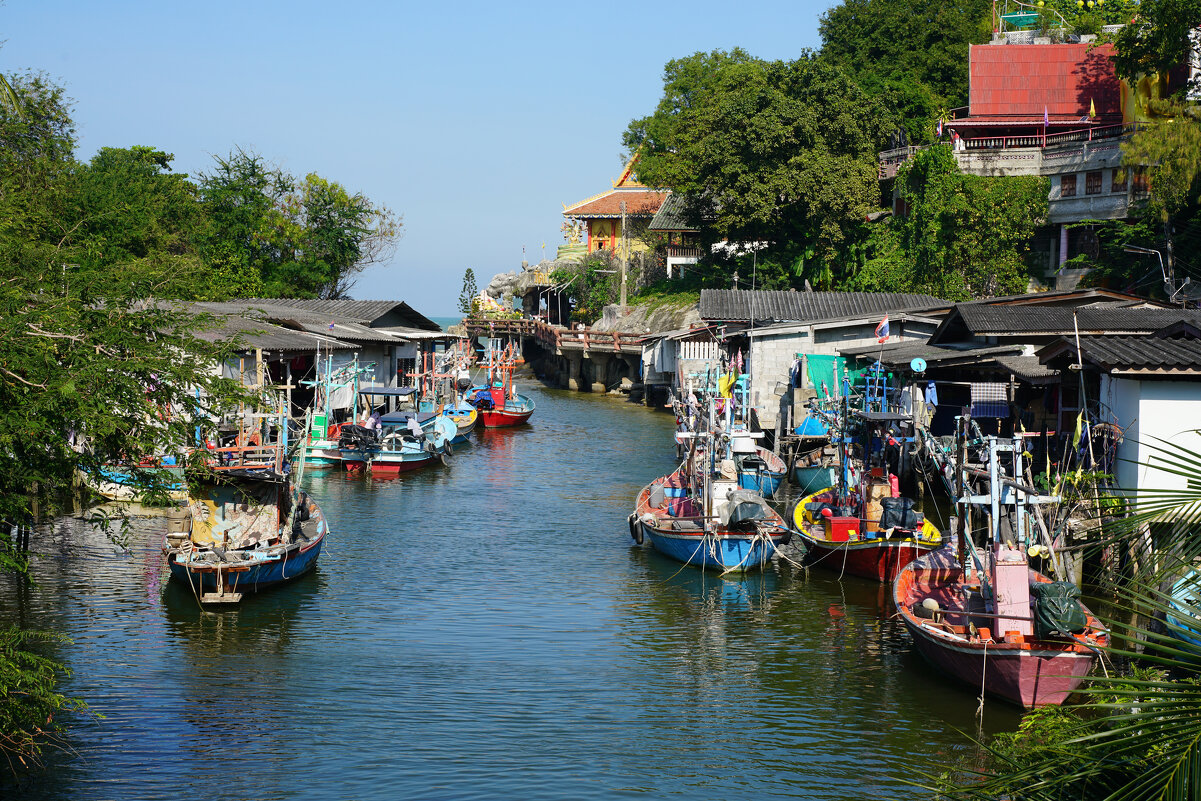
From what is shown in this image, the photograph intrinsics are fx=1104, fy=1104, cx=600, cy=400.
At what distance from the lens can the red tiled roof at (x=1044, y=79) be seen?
50.8 metres

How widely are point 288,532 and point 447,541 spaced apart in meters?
5.74

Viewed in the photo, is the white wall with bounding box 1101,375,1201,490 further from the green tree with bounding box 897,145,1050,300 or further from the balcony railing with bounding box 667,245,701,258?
the balcony railing with bounding box 667,245,701,258

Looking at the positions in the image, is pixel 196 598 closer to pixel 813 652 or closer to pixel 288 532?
pixel 288 532

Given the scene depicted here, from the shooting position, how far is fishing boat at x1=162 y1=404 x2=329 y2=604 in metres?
20.6

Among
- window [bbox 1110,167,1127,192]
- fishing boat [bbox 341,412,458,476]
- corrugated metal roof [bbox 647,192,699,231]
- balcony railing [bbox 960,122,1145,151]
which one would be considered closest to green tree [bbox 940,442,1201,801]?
fishing boat [bbox 341,412,458,476]

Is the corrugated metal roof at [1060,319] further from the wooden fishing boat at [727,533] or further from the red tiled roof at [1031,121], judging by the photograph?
the red tiled roof at [1031,121]

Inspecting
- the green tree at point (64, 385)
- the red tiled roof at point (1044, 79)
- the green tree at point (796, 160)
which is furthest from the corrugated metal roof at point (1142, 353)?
the red tiled roof at point (1044, 79)

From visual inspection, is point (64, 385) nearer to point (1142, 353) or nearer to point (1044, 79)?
point (1142, 353)

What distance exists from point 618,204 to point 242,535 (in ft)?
199

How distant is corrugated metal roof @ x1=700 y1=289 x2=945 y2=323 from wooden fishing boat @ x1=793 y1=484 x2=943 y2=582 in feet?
66.7

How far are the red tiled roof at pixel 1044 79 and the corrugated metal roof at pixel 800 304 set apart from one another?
11.6m

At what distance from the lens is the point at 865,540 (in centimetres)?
2234

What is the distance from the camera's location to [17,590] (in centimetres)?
2112

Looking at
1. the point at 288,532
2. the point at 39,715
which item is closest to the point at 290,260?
the point at 288,532
